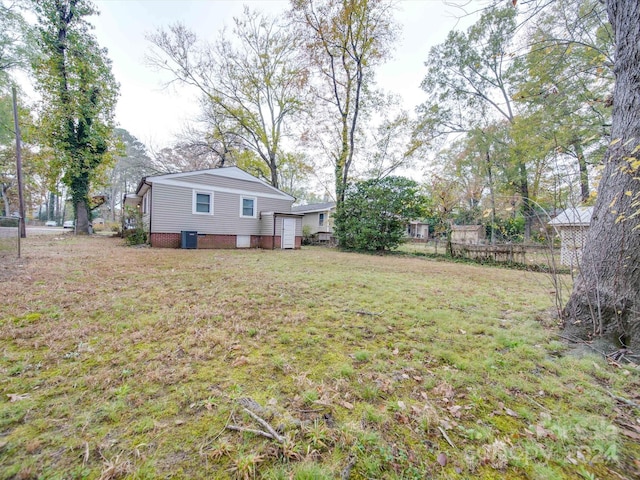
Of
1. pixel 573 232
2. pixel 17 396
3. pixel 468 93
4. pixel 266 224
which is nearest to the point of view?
pixel 17 396

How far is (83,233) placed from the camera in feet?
54.7

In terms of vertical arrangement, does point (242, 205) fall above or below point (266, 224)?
above

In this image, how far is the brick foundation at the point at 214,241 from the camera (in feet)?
36.3

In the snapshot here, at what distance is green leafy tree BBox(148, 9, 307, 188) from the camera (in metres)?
14.6

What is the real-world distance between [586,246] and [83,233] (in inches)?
928

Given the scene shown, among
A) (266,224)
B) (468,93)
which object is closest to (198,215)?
(266,224)

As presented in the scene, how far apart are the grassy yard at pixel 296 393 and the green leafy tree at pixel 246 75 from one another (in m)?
16.0

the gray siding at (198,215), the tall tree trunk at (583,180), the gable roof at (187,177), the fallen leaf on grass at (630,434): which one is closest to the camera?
the fallen leaf on grass at (630,434)

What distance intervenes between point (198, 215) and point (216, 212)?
852 mm

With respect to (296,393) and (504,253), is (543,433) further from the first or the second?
(504,253)

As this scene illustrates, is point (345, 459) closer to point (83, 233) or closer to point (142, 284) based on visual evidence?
point (142, 284)

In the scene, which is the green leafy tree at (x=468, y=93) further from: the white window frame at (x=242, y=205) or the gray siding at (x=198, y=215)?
the gray siding at (x=198, y=215)

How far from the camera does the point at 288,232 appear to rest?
14047 millimetres

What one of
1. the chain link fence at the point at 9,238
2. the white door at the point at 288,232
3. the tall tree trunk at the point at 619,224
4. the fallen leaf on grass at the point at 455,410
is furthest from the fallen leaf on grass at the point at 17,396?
the white door at the point at 288,232
